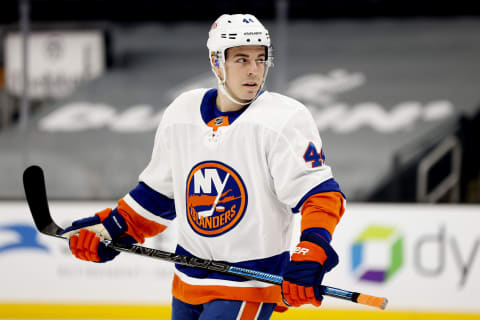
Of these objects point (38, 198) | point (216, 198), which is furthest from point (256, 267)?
point (38, 198)

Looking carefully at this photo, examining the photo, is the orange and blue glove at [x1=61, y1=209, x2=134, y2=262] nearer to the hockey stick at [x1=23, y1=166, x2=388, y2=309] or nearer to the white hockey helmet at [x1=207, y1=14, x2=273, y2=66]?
the hockey stick at [x1=23, y1=166, x2=388, y2=309]

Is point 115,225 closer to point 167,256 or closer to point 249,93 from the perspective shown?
point 167,256

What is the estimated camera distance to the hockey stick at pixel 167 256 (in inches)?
49.9

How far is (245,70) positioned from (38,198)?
2.19 feet

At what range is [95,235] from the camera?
5.19 feet

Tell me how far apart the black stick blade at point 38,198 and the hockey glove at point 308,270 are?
0.69 meters

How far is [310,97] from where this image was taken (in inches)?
173

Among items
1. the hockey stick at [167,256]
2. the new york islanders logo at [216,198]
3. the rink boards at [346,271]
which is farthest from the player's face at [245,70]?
the rink boards at [346,271]

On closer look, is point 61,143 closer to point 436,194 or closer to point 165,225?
point 436,194

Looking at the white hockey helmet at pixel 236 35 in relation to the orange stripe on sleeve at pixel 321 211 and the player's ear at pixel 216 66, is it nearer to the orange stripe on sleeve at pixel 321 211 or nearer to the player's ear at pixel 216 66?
the player's ear at pixel 216 66

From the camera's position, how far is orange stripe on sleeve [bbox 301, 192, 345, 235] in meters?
1.31

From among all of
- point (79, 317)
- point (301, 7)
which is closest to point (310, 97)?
point (301, 7)

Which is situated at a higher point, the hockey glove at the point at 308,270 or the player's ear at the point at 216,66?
the player's ear at the point at 216,66

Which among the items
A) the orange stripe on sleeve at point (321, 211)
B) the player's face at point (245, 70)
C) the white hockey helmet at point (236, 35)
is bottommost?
the orange stripe on sleeve at point (321, 211)
